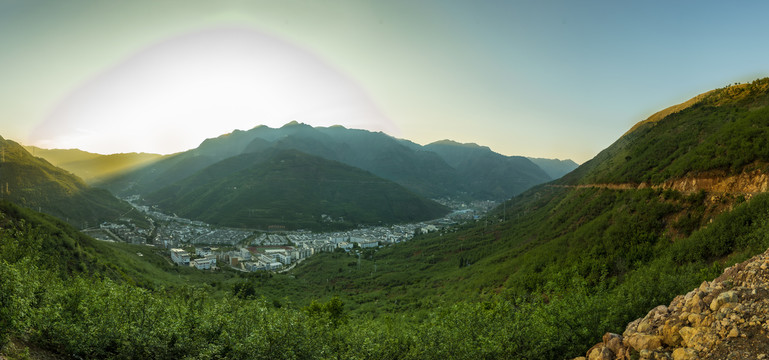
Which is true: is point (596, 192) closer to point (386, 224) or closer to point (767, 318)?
point (767, 318)

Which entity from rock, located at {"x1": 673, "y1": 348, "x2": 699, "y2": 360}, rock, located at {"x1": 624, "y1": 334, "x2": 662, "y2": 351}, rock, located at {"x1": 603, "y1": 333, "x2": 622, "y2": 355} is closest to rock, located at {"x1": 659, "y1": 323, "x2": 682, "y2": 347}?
rock, located at {"x1": 624, "y1": 334, "x2": 662, "y2": 351}

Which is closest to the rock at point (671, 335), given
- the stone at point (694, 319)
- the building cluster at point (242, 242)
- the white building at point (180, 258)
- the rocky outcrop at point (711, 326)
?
the rocky outcrop at point (711, 326)

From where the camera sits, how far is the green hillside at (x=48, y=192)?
83750 mm

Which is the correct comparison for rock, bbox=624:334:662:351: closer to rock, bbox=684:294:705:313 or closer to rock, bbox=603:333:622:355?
rock, bbox=603:333:622:355

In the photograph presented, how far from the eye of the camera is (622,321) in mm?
13016

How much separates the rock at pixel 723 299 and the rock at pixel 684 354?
1.69 m

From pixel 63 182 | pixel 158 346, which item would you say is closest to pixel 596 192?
pixel 158 346

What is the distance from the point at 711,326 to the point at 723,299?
3.07 feet

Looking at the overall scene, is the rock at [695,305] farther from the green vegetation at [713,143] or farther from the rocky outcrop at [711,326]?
the green vegetation at [713,143]

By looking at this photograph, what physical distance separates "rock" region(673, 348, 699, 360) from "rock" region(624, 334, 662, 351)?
627mm

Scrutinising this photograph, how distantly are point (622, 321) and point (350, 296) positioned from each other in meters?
46.2

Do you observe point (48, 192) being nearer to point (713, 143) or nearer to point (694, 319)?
point (694, 319)

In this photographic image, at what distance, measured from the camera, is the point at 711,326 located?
28.1 feet

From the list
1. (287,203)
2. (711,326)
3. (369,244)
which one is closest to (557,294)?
(711,326)
